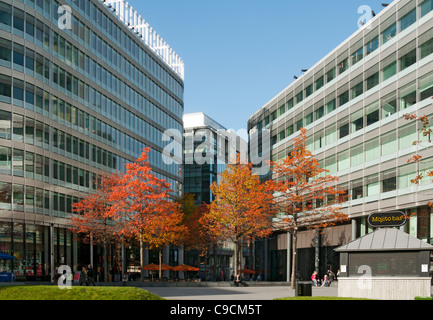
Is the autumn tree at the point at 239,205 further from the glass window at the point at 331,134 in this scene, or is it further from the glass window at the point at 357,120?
the glass window at the point at 357,120

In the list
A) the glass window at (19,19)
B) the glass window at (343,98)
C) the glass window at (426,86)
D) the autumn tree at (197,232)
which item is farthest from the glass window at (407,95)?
the glass window at (19,19)

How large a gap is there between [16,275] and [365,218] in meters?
34.2

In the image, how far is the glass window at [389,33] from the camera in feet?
177

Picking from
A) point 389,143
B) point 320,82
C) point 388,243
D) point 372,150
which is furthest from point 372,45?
point 388,243

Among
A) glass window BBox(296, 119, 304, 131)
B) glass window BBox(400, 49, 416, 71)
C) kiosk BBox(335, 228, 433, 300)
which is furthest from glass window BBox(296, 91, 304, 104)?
kiosk BBox(335, 228, 433, 300)

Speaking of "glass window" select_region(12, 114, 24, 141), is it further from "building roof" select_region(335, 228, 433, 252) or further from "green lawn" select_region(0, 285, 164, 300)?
"green lawn" select_region(0, 285, 164, 300)

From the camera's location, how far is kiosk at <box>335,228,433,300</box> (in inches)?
1083

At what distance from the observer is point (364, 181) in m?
58.0

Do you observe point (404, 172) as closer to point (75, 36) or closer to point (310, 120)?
point (310, 120)

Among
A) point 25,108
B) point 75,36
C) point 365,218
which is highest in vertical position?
point 75,36

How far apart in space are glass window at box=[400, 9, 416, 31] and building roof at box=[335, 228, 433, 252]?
89.5ft

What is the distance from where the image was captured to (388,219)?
31734 millimetres
